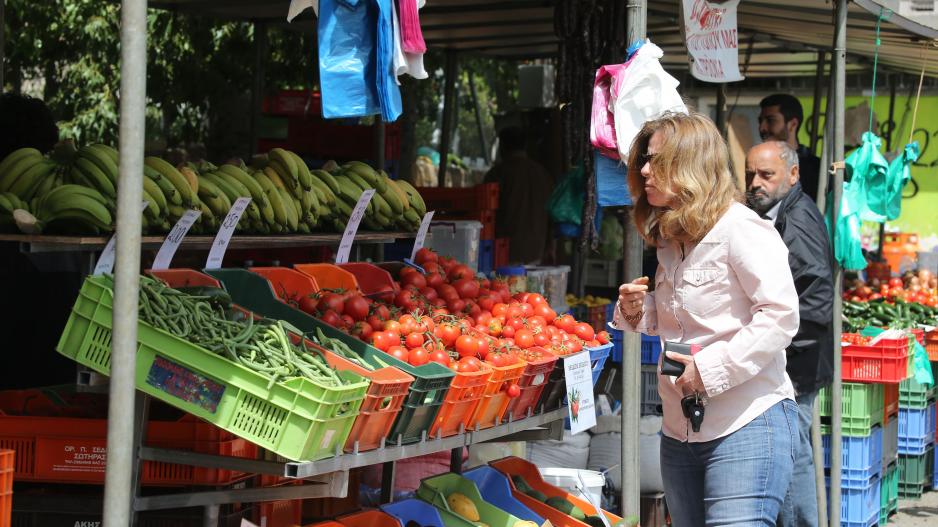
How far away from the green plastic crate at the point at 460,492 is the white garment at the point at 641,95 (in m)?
1.60

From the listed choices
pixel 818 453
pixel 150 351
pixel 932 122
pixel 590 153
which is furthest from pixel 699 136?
pixel 932 122

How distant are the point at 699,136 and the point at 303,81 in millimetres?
10245

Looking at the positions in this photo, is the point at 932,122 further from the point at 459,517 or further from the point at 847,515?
→ the point at 459,517

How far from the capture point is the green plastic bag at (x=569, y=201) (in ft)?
23.5

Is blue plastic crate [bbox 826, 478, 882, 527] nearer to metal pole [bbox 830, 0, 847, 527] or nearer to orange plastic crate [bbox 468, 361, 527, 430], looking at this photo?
metal pole [bbox 830, 0, 847, 527]

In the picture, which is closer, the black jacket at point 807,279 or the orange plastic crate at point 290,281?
the orange plastic crate at point 290,281

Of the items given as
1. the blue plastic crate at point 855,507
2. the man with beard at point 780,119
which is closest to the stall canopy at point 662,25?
the man with beard at point 780,119

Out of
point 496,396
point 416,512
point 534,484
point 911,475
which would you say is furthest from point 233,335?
point 911,475

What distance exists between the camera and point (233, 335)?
3660 mm

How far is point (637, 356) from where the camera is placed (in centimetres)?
528

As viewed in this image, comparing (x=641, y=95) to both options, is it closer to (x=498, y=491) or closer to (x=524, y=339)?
(x=524, y=339)

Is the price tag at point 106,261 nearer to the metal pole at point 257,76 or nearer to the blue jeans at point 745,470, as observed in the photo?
the blue jeans at point 745,470

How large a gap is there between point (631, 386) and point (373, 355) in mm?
1548

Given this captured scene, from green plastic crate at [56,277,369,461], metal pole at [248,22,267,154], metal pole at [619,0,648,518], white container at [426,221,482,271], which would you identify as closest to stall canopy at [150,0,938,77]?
metal pole at [248,22,267,154]
